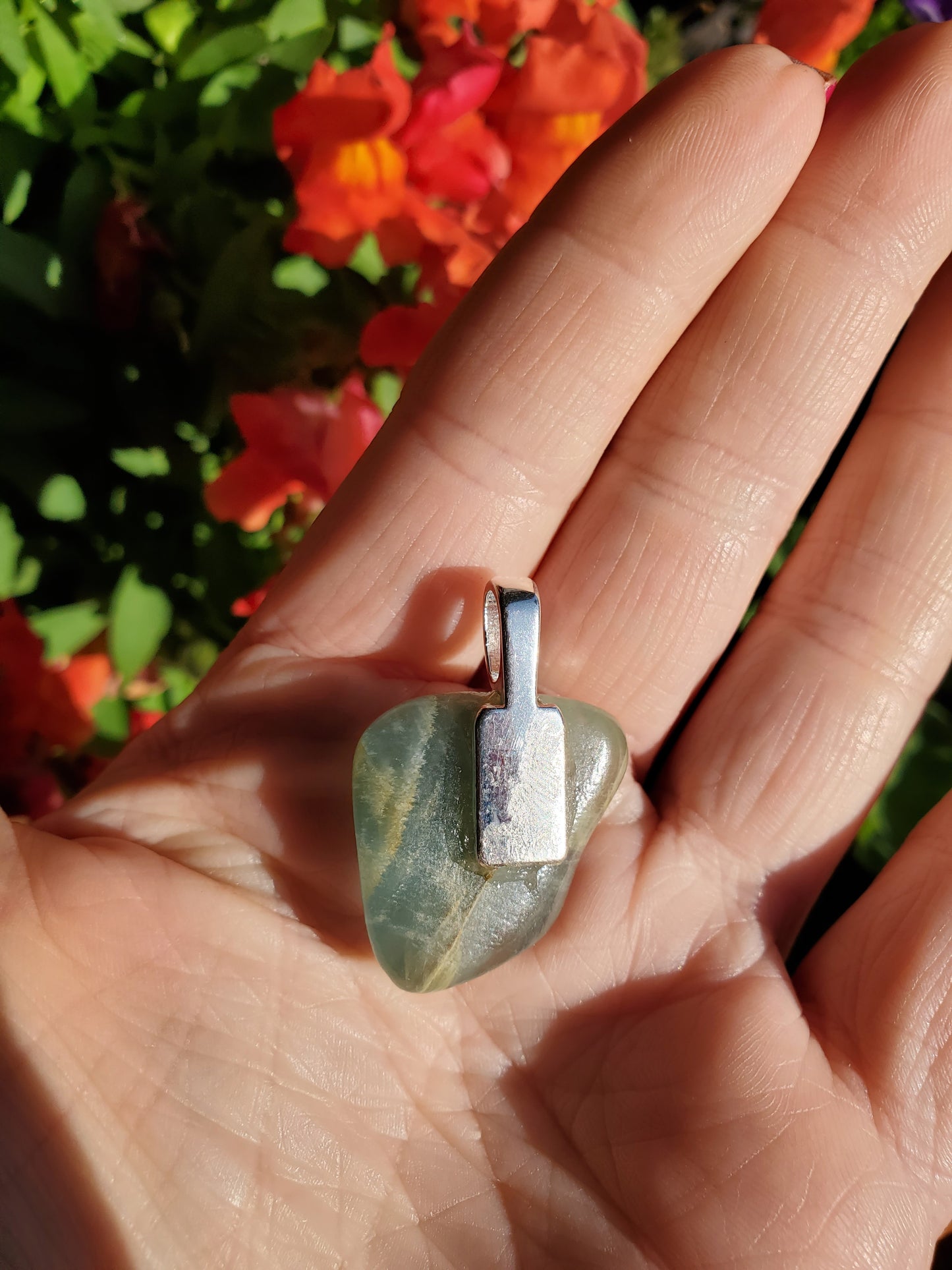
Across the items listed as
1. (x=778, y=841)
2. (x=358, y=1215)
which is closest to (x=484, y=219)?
(x=778, y=841)

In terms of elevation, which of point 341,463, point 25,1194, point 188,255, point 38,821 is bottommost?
point 25,1194

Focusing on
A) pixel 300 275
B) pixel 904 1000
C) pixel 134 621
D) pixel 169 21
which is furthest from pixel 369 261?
pixel 904 1000

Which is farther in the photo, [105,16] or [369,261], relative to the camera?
[369,261]

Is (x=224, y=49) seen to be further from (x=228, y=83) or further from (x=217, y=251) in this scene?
(x=217, y=251)

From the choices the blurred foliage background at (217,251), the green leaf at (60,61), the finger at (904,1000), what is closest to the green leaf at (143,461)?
the blurred foliage background at (217,251)

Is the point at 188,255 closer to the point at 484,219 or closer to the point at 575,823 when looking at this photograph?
the point at 484,219

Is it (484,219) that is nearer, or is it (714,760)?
(714,760)
